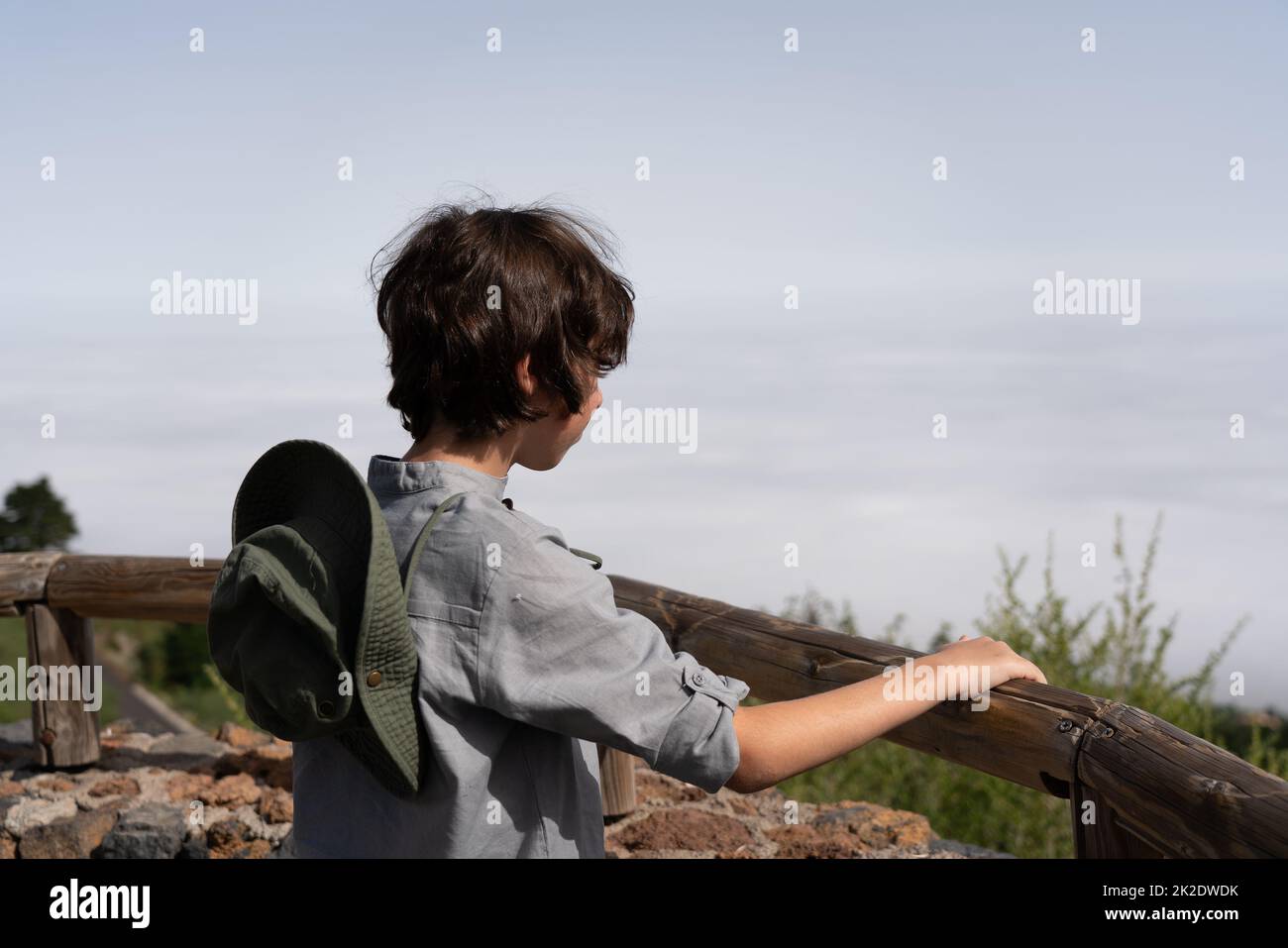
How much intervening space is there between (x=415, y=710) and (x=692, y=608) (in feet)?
5.71

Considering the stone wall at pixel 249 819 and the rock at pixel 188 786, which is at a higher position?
the rock at pixel 188 786

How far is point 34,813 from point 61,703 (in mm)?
459

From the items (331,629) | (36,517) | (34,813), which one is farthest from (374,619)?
(36,517)

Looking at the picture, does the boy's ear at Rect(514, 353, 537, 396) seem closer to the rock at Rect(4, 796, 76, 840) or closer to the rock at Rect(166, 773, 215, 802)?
the rock at Rect(166, 773, 215, 802)

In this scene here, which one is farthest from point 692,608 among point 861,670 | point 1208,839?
point 1208,839

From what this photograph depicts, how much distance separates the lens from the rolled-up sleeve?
1.65 m

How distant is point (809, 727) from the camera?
6.05ft

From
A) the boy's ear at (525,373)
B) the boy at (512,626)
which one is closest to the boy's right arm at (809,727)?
the boy at (512,626)

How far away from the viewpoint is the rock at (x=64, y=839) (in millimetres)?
3986

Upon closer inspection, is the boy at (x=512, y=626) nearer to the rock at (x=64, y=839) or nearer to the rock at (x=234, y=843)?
the rock at (x=234, y=843)

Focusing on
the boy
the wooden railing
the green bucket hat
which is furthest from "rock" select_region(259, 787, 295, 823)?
the green bucket hat

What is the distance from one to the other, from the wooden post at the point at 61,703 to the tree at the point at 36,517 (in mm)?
37781

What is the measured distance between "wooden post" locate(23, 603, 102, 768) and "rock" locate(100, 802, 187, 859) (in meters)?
0.79
